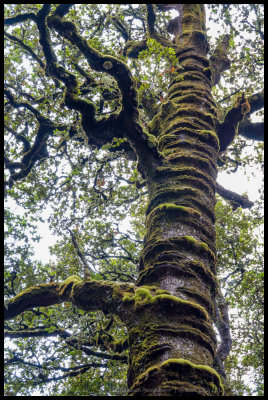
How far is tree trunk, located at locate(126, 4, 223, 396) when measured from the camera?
10.3ft

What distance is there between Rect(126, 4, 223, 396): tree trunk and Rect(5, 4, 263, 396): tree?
0.02 m

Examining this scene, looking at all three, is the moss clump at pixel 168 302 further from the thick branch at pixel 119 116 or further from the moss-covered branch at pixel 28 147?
the moss-covered branch at pixel 28 147

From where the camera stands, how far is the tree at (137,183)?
146 inches

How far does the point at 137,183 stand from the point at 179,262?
Result: 19.6 feet

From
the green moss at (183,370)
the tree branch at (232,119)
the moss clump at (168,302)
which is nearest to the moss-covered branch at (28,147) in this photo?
the tree branch at (232,119)

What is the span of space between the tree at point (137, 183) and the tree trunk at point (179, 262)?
0.02 metres

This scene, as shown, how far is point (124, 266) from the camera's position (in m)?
12.9

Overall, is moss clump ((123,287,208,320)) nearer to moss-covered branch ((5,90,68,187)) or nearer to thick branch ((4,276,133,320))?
thick branch ((4,276,133,320))

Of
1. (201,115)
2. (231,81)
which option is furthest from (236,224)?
(201,115)

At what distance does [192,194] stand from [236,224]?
28.4 ft

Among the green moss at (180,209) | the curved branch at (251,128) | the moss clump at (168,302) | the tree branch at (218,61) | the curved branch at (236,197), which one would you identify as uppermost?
the tree branch at (218,61)

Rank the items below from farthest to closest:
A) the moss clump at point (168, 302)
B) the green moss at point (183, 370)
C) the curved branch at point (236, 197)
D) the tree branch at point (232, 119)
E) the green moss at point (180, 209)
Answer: the curved branch at point (236, 197) < the tree branch at point (232, 119) < the green moss at point (180, 209) < the moss clump at point (168, 302) < the green moss at point (183, 370)

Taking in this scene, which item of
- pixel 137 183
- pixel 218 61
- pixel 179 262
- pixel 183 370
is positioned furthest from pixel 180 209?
pixel 218 61

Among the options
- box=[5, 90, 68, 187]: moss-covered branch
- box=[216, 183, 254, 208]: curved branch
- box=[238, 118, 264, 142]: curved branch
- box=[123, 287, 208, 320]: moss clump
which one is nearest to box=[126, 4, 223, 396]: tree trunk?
box=[123, 287, 208, 320]: moss clump
